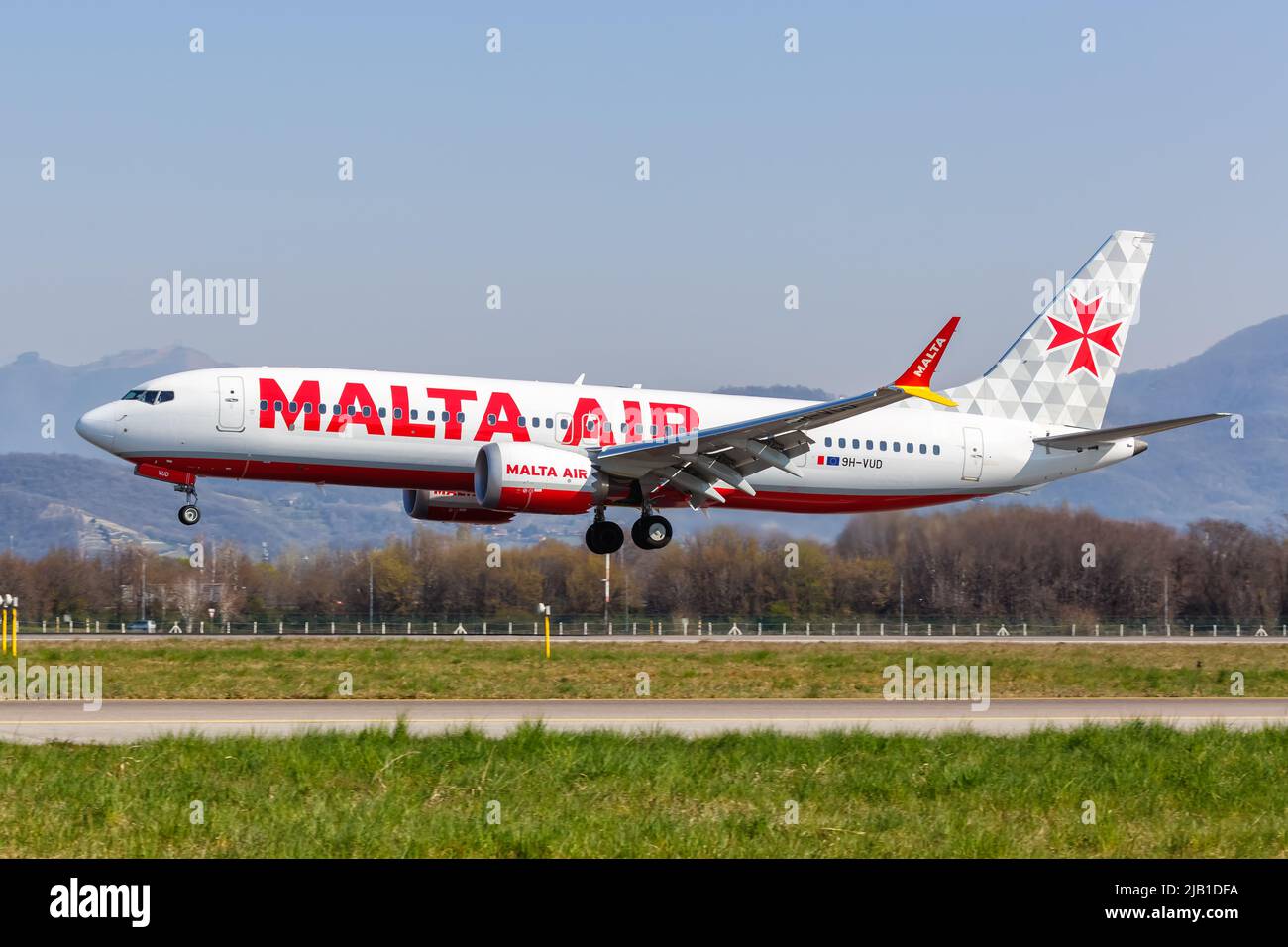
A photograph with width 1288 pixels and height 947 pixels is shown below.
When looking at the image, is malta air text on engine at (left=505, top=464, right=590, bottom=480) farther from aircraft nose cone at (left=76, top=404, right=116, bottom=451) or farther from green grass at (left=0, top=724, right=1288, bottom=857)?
green grass at (left=0, top=724, right=1288, bottom=857)

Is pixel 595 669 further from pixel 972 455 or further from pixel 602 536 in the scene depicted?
pixel 972 455

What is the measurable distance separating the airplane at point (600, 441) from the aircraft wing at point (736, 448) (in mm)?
58

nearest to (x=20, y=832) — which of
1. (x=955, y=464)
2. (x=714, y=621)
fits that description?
(x=955, y=464)

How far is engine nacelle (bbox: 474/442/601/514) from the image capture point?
36.5m

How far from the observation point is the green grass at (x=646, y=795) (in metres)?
13.3

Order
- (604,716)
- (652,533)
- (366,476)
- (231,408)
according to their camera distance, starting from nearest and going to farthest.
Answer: (604,716) → (231,408) → (366,476) → (652,533)

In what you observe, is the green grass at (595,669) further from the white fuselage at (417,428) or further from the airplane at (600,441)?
the white fuselage at (417,428)

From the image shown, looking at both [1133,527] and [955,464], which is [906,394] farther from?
[1133,527]

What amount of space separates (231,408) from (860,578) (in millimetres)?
30483

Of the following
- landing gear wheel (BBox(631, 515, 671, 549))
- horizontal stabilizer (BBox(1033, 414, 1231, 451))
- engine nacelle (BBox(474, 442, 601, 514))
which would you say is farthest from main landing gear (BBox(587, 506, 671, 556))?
horizontal stabilizer (BBox(1033, 414, 1231, 451))

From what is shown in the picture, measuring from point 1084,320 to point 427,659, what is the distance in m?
24.1

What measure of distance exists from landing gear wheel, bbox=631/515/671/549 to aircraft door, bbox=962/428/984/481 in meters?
8.87

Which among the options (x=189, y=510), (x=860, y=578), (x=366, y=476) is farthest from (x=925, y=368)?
(x=860, y=578)

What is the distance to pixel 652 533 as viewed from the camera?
134ft
